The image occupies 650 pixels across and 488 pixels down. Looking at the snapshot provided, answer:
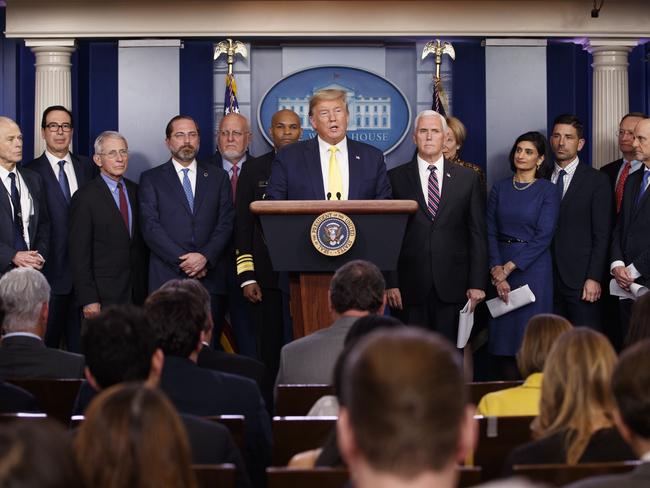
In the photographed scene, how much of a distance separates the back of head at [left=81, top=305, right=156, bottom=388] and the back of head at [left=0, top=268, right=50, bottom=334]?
1.51 meters

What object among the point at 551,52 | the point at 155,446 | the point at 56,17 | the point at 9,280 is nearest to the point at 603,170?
the point at 551,52

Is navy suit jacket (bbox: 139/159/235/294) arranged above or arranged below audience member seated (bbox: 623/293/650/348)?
above

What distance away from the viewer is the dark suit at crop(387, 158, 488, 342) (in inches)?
261

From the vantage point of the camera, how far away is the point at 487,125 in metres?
7.88

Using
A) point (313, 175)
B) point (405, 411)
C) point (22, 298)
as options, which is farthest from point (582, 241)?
point (405, 411)

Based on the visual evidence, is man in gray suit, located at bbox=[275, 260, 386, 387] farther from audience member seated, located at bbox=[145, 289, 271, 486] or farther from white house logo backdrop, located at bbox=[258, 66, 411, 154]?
white house logo backdrop, located at bbox=[258, 66, 411, 154]

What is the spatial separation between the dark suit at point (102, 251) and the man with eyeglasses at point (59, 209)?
200 mm

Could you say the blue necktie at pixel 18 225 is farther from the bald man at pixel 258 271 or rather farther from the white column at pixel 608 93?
the white column at pixel 608 93

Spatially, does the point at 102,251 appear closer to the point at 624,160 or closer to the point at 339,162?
the point at 339,162

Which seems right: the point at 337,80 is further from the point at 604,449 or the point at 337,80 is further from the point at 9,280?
the point at 604,449

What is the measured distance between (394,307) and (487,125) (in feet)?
6.55

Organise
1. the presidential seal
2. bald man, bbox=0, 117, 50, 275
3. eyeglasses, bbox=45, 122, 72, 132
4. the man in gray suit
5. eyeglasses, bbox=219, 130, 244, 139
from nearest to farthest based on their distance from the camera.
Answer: the man in gray suit < the presidential seal < bald man, bbox=0, 117, 50, 275 < eyeglasses, bbox=45, 122, 72, 132 < eyeglasses, bbox=219, 130, 244, 139

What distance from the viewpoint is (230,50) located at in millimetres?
8039

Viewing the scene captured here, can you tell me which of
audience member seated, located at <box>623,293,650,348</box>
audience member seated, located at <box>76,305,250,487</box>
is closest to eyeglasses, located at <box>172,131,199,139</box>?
audience member seated, located at <box>623,293,650,348</box>
